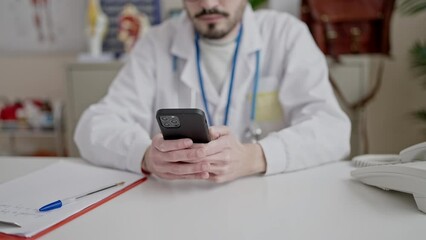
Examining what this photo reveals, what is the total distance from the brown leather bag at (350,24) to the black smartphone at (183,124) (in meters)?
1.40

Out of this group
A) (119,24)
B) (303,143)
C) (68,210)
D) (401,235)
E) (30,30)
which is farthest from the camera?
(30,30)

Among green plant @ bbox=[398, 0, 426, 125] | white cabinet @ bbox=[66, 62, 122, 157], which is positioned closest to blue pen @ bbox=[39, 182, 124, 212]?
white cabinet @ bbox=[66, 62, 122, 157]

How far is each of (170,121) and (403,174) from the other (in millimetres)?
405

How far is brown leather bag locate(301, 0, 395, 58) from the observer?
200cm

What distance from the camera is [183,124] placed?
745 millimetres

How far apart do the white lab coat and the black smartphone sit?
1.11 ft

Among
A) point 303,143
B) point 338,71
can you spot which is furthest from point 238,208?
point 338,71

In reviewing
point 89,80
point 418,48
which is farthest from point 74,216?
point 418,48

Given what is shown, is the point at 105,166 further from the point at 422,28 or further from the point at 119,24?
the point at 422,28

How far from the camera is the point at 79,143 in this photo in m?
1.13

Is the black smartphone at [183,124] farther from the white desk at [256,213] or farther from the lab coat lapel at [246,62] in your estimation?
the lab coat lapel at [246,62]

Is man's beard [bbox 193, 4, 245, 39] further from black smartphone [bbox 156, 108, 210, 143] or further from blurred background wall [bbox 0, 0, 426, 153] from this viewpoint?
blurred background wall [bbox 0, 0, 426, 153]

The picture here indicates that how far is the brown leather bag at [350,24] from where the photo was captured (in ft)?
6.57

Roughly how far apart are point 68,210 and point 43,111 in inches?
79.2
